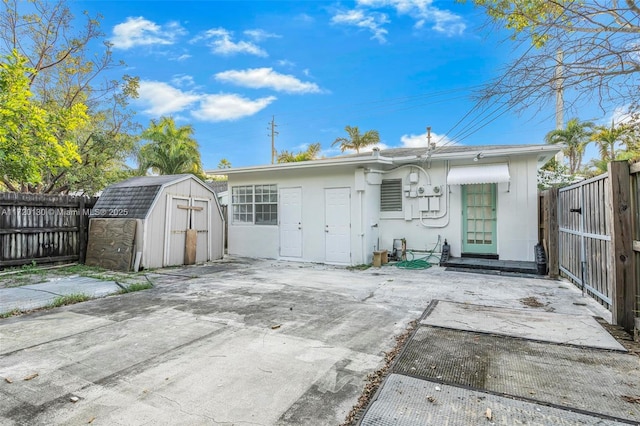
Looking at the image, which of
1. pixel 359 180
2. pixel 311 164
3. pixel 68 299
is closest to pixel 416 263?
pixel 359 180

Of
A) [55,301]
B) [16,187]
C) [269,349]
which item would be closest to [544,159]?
[269,349]

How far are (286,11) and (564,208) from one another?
9.30 meters

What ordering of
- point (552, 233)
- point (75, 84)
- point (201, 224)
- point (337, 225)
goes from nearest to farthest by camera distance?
point (552, 233)
point (337, 225)
point (201, 224)
point (75, 84)

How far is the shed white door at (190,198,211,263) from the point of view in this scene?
9.32 m

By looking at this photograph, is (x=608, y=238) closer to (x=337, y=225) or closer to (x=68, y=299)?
(x=337, y=225)

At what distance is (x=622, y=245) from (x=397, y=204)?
5815mm

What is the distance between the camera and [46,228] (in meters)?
8.06

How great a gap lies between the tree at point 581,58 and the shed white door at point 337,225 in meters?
4.76

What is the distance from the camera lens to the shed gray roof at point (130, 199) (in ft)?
26.7

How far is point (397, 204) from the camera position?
9312mm

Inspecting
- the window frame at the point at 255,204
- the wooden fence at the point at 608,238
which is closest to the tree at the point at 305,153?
the window frame at the point at 255,204

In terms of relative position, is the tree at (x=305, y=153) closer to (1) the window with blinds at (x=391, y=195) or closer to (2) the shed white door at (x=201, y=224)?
(2) the shed white door at (x=201, y=224)

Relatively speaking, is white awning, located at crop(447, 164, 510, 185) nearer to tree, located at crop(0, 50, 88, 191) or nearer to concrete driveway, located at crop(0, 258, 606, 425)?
concrete driveway, located at crop(0, 258, 606, 425)

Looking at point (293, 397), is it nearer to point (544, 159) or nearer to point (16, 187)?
point (544, 159)
